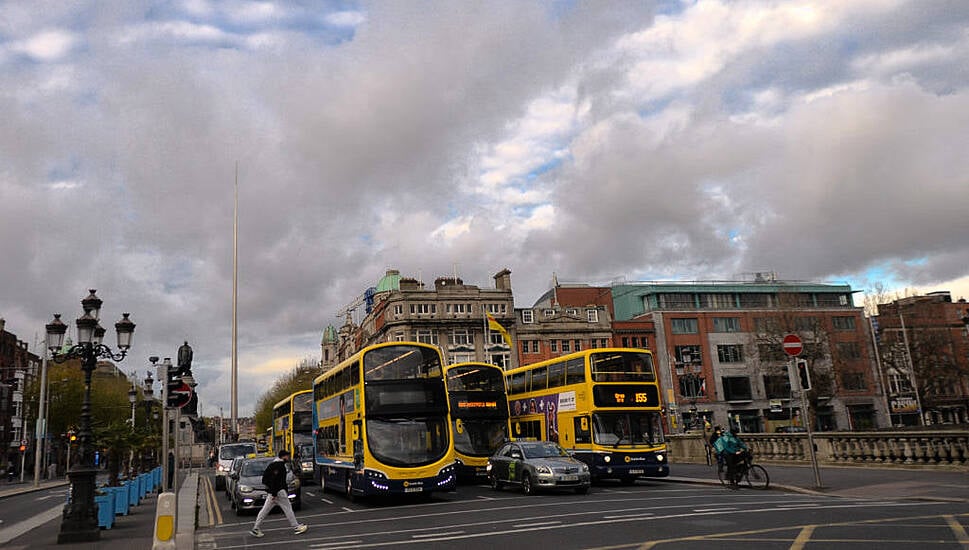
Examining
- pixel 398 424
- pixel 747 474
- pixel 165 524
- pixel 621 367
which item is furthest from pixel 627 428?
pixel 165 524

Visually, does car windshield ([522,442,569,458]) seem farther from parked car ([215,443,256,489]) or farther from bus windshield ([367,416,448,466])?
parked car ([215,443,256,489])

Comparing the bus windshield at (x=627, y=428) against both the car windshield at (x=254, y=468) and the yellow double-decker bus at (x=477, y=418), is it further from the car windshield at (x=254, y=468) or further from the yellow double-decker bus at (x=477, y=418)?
the car windshield at (x=254, y=468)

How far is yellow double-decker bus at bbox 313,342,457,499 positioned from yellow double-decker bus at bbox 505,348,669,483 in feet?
18.8

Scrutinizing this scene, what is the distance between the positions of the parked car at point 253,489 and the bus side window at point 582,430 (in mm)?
9878

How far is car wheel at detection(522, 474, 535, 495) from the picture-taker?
2177 centimetres

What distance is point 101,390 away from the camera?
8331 centimetres

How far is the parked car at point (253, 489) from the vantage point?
68.4 feet

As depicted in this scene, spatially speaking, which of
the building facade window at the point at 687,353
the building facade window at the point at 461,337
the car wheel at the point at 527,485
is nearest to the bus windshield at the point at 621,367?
the car wheel at the point at 527,485

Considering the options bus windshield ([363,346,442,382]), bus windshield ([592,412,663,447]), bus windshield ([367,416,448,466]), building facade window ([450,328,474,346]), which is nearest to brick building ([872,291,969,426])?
bus windshield ([592,412,663,447])

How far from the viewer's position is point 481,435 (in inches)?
1115

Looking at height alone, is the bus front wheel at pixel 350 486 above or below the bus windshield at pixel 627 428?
below

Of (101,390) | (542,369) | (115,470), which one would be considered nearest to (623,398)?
(542,369)

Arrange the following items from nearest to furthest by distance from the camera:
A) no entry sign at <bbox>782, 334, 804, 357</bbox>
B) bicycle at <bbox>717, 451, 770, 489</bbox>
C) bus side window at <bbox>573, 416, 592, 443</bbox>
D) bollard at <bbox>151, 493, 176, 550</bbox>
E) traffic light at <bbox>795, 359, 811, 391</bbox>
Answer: bollard at <bbox>151, 493, 176, 550</bbox> → traffic light at <bbox>795, 359, 811, 391</bbox> → no entry sign at <bbox>782, 334, 804, 357</bbox> → bicycle at <bbox>717, 451, 770, 489</bbox> → bus side window at <bbox>573, 416, 592, 443</bbox>

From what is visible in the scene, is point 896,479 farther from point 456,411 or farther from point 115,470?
point 115,470
